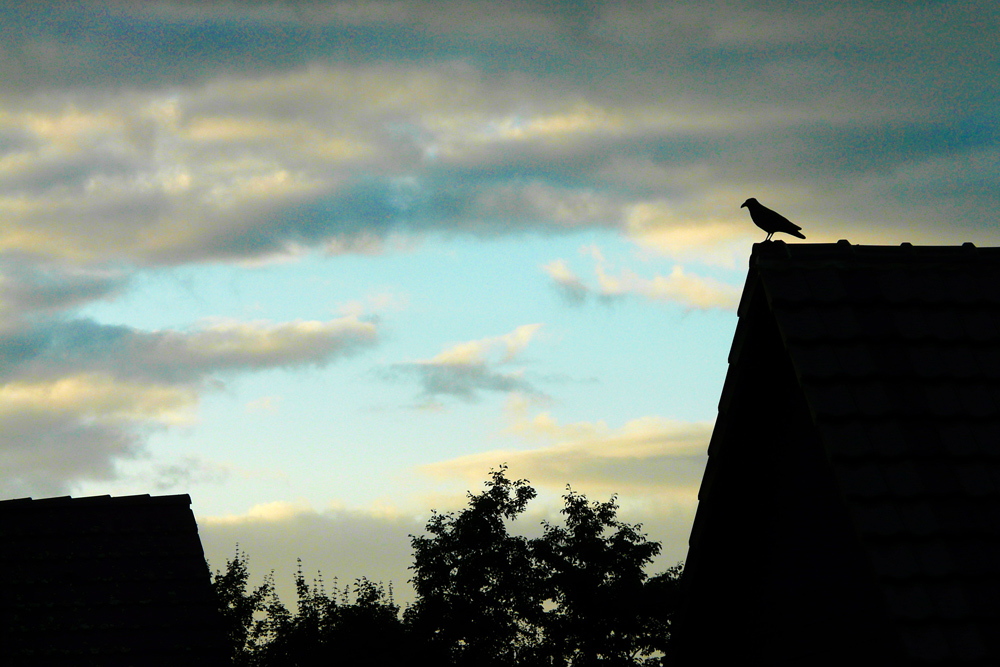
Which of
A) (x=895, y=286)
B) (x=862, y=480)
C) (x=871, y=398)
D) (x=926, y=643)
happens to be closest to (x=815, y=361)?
(x=871, y=398)

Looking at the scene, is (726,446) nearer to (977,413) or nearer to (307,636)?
(977,413)

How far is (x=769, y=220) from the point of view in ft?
30.4

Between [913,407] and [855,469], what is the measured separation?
67 cm

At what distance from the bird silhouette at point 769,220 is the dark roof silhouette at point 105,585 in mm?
8211

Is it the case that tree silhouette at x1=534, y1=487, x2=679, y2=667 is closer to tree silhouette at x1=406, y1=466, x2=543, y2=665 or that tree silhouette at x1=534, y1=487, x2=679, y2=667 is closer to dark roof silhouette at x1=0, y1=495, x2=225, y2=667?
tree silhouette at x1=406, y1=466, x2=543, y2=665

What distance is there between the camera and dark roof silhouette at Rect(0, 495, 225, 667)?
11219 millimetres

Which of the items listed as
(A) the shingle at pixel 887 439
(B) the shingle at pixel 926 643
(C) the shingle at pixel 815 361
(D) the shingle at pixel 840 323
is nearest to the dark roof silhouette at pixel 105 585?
(C) the shingle at pixel 815 361

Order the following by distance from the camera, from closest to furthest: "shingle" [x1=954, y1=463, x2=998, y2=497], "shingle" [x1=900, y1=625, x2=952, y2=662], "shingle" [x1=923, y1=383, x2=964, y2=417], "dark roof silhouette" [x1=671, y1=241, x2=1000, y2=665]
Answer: "shingle" [x1=900, y1=625, x2=952, y2=662] → "dark roof silhouette" [x1=671, y1=241, x2=1000, y2=665] → "shingle" [x1=954, y1=463, x2=998, y2=497] → "shingle" [x1=923, y1=383, x2=964, y2=417]

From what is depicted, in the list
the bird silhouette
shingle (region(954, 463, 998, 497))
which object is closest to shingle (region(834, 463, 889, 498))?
shingle (region(954, 463, 998, 497))

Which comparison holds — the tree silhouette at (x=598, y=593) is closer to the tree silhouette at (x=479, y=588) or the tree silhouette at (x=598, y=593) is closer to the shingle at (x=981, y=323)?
the tree silhouette at (x=479, y=588)

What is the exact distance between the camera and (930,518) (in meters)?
5.23

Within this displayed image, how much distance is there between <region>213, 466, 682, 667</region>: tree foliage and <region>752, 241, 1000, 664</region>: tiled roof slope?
50.7 m

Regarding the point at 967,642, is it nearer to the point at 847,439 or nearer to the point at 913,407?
the point at 847,439

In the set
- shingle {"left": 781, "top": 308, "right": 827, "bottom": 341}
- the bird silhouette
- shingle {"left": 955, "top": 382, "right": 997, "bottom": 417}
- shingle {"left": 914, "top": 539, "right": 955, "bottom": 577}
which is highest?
the bird silhouette
